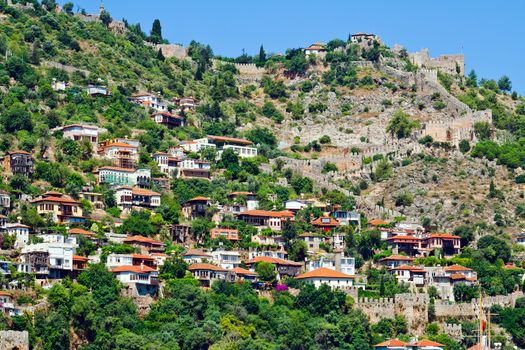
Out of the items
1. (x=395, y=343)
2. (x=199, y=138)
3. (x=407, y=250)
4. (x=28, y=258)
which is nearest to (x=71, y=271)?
(x=28, y=258)

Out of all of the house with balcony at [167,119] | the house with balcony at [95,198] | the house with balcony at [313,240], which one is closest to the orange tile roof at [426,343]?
the house with balcony at [313,240]

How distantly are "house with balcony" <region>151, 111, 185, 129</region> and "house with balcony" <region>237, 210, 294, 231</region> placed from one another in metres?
17.9

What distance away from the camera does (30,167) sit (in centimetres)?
9550

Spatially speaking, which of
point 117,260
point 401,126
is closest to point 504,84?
point 401,126

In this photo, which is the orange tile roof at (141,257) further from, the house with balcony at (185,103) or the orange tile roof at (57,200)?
the house with balcony at (185,103)

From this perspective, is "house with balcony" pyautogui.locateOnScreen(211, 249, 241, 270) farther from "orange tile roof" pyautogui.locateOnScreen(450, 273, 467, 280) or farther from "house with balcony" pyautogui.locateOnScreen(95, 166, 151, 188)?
"orange tile roof" pyautogui.locateOnScreen(450, 273, 467, 280)

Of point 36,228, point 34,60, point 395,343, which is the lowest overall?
point 395,343

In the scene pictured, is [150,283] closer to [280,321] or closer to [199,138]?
[280,321]

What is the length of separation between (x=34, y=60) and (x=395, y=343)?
43280 millimetres

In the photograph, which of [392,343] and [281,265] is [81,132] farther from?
[392,343]

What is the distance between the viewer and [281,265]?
92.4 m

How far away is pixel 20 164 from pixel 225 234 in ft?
42.0

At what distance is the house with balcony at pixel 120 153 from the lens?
102 metres

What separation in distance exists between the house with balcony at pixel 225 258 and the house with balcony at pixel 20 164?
12601mm
